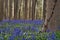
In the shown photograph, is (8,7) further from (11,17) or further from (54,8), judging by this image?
(54,8)

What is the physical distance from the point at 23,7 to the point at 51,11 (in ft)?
32.3

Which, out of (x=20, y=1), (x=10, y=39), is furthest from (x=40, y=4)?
(x=10, y=39)

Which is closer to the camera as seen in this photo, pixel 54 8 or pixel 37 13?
pixel 54 8

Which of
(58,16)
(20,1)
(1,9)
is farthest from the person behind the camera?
(20,1)

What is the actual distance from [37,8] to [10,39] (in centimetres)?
1171

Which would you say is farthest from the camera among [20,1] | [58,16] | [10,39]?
[20,1]

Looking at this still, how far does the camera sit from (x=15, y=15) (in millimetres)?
15805

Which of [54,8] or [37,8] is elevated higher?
[54,8]

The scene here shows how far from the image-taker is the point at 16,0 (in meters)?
15.8

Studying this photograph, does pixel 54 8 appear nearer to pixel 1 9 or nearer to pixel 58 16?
pixel 58 16

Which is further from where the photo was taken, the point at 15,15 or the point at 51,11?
the point at 15,15

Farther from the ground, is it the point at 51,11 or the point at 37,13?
the point at 51,11

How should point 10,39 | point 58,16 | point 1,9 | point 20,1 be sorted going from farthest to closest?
point 20,1
point 1,9
point 58,16
point 10,39

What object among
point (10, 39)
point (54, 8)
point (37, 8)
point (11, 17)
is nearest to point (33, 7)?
point (37, 8)
